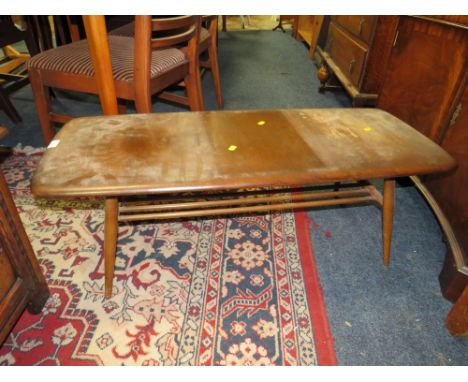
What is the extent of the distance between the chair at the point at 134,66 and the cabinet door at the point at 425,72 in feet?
3.29

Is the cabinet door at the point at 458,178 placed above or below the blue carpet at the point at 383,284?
above

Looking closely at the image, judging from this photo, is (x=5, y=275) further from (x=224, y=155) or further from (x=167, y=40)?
(x=167, y=40)

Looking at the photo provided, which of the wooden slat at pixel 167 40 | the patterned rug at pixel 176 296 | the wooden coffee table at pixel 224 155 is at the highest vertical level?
the wooden slat at pixel 167 40

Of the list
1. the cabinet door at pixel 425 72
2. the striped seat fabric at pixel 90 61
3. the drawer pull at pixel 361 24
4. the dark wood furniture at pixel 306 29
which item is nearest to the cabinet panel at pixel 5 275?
the striped seat fabric at pixel 90 61

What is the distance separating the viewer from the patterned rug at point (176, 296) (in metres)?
1.06

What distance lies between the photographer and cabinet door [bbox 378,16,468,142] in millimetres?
1261

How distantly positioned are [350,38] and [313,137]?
186 cm

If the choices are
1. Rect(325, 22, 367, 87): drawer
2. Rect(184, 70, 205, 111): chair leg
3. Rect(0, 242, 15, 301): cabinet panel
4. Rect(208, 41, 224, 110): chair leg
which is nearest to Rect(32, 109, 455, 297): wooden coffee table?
Rect(0, 242, 15, 301): cabinet panel

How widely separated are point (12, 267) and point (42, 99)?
3.80ft

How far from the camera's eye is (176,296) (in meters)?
1.23

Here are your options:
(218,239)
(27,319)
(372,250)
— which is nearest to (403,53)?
(372,250)

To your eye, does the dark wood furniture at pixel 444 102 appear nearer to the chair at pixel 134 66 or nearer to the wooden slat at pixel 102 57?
the chair at pixel 134 66

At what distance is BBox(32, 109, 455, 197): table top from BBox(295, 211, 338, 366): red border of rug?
1.70 ft

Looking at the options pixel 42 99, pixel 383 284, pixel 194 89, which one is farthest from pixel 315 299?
pixel 42 99
